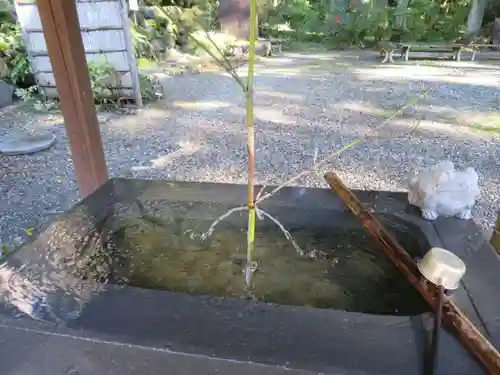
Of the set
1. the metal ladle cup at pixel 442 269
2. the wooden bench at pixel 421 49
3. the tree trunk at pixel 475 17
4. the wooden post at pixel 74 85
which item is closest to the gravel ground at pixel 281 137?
the wooden post at pixel 74 85

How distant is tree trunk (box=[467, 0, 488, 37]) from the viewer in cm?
1247

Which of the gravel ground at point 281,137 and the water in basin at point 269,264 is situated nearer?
the water in basin at point 269,264

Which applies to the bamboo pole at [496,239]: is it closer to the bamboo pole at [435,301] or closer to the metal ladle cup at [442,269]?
the bamboo pole at [435,301]

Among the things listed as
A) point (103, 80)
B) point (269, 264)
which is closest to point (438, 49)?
point (103, 80)

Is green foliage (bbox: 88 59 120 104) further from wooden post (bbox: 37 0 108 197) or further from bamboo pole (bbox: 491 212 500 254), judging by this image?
bamboo pole (bbox: 491 212 500 254)

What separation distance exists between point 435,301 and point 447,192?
57cm

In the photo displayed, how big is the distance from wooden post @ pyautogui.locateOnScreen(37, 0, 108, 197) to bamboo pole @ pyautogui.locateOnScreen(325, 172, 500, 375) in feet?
4.66

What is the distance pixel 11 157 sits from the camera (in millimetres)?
4207

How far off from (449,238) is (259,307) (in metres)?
0.74

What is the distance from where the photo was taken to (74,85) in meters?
2.11

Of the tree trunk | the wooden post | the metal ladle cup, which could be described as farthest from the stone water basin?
the tree trunk

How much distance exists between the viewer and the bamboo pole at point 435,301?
92 centimetres

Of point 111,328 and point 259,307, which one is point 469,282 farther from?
point 111,328

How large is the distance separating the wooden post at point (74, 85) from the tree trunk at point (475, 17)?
1356cm
